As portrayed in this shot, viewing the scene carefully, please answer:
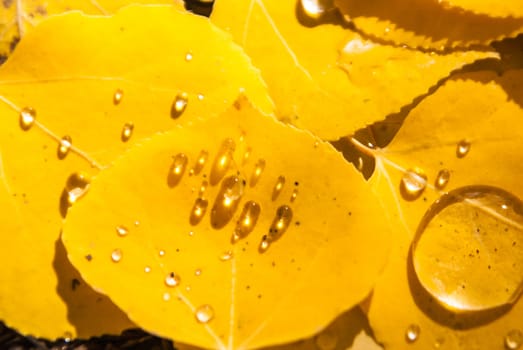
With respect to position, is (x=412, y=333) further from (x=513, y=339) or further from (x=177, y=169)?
(x=177, y=169)

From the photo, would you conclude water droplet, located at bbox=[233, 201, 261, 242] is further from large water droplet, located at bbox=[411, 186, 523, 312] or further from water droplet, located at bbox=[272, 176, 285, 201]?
large water droplet, located at bbox=[411, 186, 523, 312]

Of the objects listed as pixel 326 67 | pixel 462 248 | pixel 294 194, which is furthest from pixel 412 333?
pixel 326 67

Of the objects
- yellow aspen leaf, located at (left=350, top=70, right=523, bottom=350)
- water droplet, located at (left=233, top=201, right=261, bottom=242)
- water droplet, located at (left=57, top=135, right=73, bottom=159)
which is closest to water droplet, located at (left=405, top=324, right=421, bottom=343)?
yellow aspen leaf, located at (left=350, top=70, right=523, bottom=350)

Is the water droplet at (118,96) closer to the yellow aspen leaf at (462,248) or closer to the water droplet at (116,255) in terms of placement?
the water droplet at (116,255)

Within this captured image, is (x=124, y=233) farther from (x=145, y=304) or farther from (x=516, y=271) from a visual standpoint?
(x=516, y=271)

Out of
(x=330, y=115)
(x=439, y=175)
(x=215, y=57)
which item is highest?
(x=215, y=57)

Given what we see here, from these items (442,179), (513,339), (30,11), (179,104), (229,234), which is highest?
(30,11)

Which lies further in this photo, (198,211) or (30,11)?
(30,11)

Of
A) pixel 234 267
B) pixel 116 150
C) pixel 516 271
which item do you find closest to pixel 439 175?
pixel 516 271
